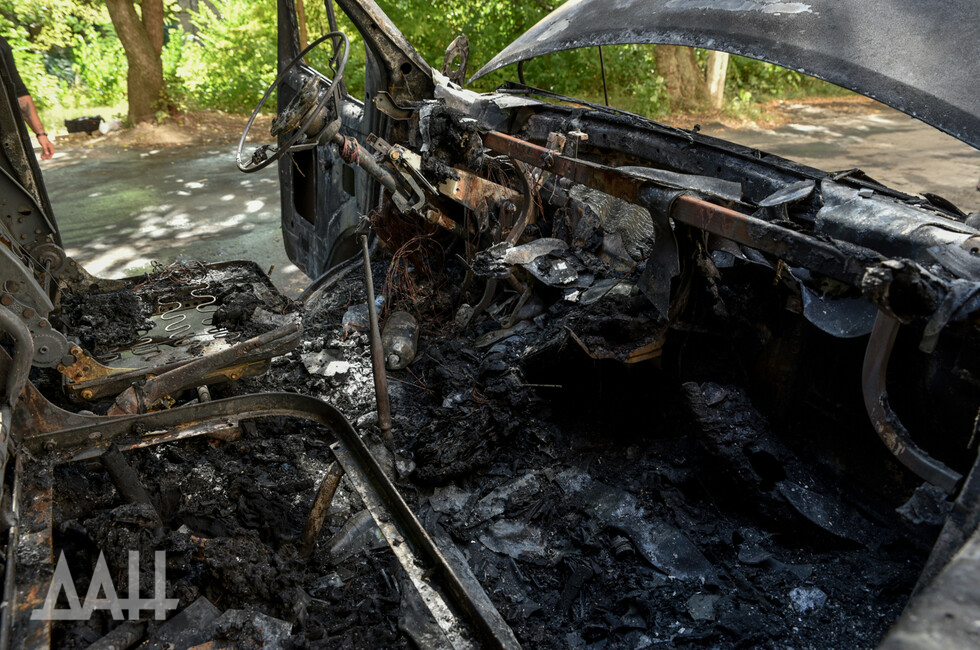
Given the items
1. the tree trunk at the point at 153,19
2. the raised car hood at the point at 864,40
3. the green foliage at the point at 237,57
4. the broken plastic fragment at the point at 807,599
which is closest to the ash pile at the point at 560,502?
the broken plastic fragment at the point at 807,599

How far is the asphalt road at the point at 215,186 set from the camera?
7.05 m

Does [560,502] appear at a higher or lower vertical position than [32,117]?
lower

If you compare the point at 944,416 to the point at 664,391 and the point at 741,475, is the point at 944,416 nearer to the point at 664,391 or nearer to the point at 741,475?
the point at 741,475

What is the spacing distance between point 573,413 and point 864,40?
2.10 meters

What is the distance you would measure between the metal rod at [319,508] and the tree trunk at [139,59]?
1180 cm

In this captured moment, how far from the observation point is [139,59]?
11.8m

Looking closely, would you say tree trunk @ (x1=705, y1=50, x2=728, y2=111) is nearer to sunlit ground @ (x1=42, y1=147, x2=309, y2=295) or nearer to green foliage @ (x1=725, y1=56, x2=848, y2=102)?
green foliage @ (x1=725, y1=56, x2=848, y2=102)

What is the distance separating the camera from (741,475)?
2.80 meters

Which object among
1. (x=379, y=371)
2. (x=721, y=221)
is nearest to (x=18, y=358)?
(x=379, y=371)

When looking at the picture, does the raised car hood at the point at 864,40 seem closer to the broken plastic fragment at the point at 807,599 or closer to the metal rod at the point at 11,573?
the broken plastic fragment at the point at 807,599

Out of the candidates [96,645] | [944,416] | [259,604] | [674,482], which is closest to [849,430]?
[944,416]

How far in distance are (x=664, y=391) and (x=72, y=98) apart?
15.3 m

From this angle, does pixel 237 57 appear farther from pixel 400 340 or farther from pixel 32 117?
pixel 400 340

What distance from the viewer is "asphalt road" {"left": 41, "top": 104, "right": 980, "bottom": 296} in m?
7.05
